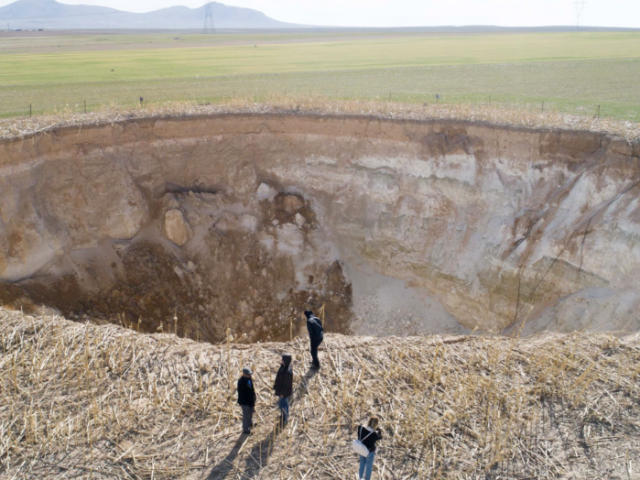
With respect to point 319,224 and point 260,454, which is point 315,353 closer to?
point 260,454

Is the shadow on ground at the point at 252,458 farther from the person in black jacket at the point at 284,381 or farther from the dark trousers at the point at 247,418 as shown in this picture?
the person in black jacket at the point at 284,381

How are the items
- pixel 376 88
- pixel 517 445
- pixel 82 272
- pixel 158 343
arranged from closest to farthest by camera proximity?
pixel 517 445 → pixel 158 343 → pixel 82 272 → pixel 376 88

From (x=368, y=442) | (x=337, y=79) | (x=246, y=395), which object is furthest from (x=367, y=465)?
(x=337, y=79)

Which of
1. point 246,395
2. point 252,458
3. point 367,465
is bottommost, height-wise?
point 252,458

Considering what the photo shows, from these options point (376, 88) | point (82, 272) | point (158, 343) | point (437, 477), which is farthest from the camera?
point (376, 88)

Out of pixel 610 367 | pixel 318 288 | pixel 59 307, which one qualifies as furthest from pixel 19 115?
pixel 610 367

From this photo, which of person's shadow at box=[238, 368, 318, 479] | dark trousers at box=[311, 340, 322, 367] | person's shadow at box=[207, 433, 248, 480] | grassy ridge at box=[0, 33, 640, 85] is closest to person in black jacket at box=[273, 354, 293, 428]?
person's shadow at box=[238, 368, 318, 479]

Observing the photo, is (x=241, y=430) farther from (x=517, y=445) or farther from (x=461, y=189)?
(x=461, y=189)
